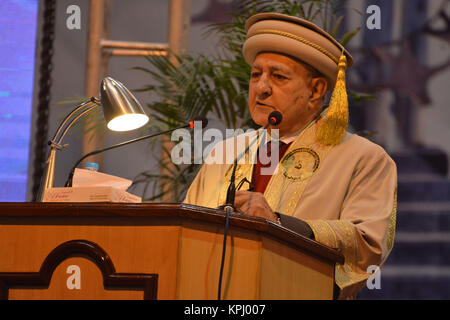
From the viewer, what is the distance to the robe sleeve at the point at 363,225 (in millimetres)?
2740

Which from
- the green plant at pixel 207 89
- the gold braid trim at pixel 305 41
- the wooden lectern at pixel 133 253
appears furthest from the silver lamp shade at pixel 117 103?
the green plant at pixel 207 89

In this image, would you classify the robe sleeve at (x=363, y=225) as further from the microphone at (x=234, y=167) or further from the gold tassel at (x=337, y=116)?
the microphone at (x=234, y=167)

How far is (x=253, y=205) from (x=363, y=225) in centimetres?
57

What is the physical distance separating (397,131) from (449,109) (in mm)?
411

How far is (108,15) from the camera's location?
556 centimetres

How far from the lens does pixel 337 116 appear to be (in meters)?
3.30

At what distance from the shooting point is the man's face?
131 inches

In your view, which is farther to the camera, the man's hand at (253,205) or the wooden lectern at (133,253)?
the man's hand at (253,205)

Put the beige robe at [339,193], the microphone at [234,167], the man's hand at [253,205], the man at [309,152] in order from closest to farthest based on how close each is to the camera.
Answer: the microphone at [234,167]
the man's hand at [253,205]
the beige robe at [339,193]
the man at [309,152]

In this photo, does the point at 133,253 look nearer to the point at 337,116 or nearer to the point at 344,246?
the point at 344,246

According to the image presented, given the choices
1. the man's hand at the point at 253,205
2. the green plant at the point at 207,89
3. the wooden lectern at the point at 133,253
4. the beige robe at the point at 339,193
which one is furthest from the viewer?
the green plant at the point at 207,89

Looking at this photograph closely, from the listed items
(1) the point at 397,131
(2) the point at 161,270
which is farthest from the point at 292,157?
(1) the point at 397,131

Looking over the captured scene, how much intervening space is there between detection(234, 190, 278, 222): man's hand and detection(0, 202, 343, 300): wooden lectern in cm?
50

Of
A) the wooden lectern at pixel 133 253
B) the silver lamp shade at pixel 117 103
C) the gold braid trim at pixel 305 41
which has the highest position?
the gold braid trim at pixel 305 41
